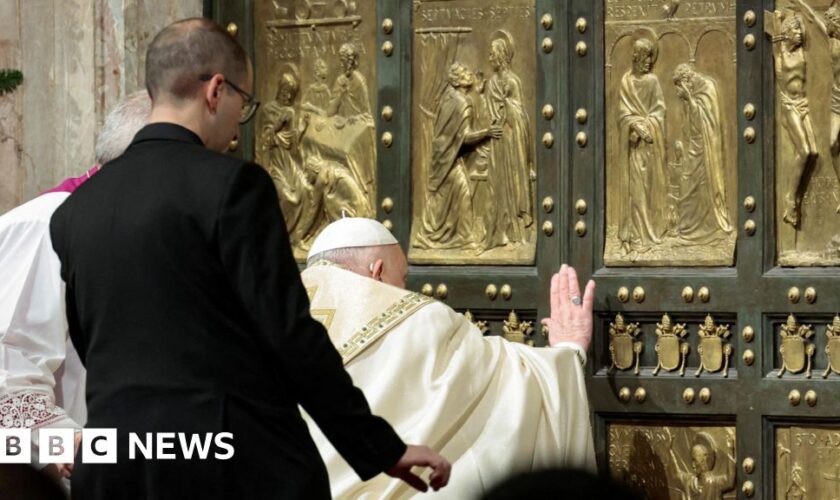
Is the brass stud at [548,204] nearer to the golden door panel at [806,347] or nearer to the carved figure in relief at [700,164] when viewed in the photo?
the carved figure in relief at [700,164]

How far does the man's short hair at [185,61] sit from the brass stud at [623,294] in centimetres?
327

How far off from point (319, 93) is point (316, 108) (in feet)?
0.22

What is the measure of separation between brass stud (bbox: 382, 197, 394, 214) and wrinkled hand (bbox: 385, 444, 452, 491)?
345cm

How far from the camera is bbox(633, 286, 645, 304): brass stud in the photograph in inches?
242

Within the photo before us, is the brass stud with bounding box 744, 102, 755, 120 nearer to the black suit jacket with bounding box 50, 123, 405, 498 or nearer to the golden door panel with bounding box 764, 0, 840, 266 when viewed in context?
the golden door panel with bounding box 764, 0, 840, 266

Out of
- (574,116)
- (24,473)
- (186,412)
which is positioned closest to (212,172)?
(186,412)

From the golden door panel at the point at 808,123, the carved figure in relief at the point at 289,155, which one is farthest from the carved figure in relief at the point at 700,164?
the carved figure in relief at the point at 289,155

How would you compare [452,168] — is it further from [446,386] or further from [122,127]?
[122,127]

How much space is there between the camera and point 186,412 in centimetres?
299

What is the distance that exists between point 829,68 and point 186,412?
3.74 metres

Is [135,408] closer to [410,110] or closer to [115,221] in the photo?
[115,221]

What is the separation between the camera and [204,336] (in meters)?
2.98

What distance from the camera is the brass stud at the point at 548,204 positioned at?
20.6ft

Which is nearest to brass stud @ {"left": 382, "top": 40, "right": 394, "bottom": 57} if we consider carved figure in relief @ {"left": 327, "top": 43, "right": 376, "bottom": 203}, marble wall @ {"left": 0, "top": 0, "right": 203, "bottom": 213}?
carved figure in relief @ {"left": 327, "top": 43, "right": 376, "bottom": 203}
